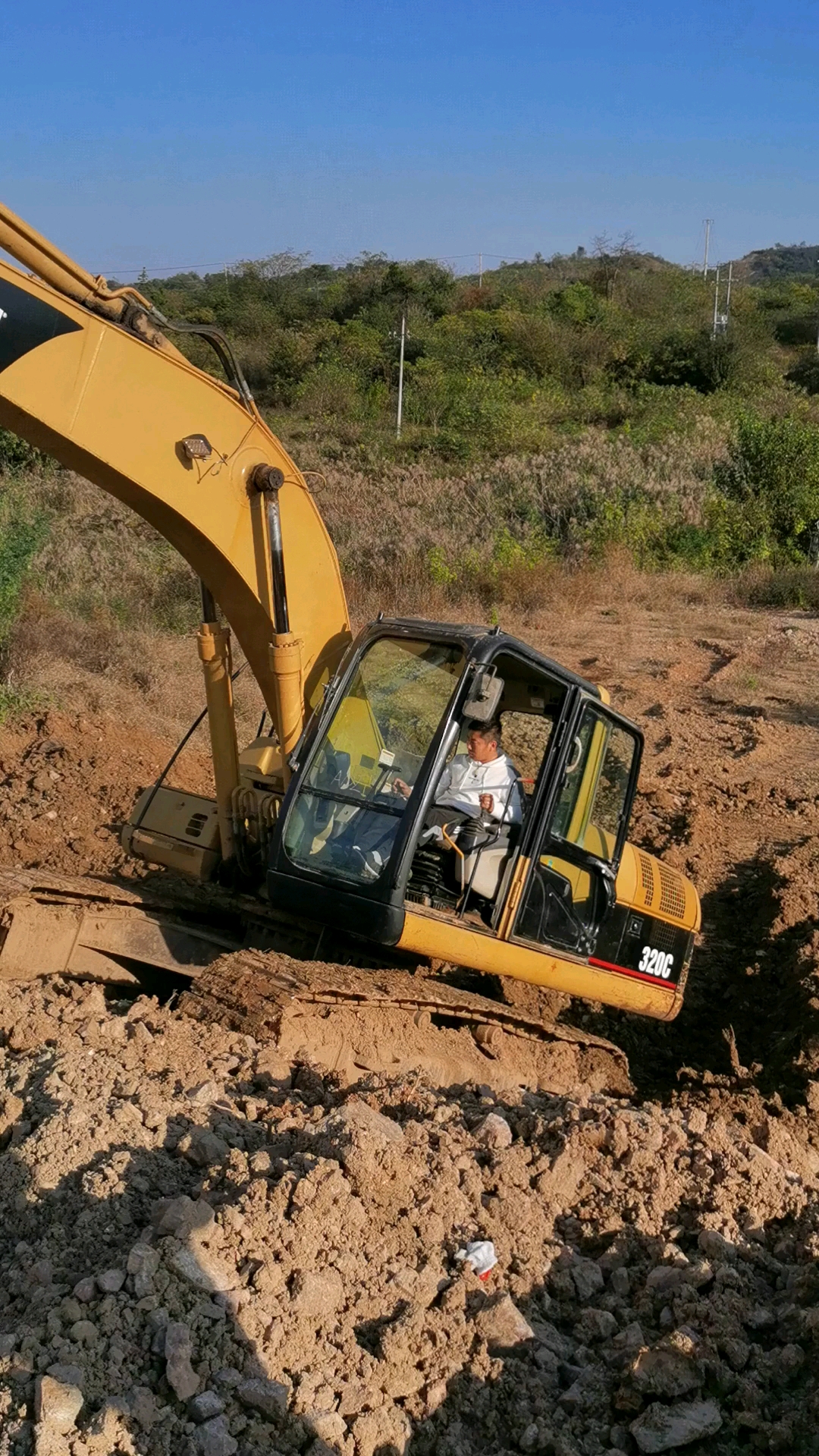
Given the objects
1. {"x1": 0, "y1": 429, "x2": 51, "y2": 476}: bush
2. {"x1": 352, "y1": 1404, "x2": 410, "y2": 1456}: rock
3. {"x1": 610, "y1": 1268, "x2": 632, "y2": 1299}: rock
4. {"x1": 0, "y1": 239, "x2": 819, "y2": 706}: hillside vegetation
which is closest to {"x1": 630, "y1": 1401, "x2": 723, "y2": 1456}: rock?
{"x1": 610, "y1": 1268, "x2": 632, "y2": 1299}: rock

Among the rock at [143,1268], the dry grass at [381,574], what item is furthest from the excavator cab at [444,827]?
the dry grass at [381,574]

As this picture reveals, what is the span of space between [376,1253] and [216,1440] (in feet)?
2.72

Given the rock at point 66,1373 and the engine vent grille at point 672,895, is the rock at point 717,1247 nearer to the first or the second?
the rock at point 66,1373

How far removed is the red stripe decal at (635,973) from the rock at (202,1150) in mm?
2231

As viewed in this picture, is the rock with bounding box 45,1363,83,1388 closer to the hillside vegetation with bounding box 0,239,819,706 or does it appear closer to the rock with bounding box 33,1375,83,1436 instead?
the rock with bounding box 33,1375,83,1436

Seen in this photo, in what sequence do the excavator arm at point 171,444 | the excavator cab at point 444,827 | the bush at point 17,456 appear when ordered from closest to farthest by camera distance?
the excavator arm at point 171,444 → the excavator cab at point 444,827 → the bush at point 17,456

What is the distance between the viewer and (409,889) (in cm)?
539

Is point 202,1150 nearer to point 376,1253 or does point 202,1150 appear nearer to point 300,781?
point 376,1253

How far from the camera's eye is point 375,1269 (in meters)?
3.69

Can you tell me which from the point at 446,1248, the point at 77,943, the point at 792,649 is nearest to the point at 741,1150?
the point at 446,1248

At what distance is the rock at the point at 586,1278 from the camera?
152 inches

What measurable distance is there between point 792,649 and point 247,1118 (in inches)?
439

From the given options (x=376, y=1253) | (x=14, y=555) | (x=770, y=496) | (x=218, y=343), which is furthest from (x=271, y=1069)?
(x=770, y=496)

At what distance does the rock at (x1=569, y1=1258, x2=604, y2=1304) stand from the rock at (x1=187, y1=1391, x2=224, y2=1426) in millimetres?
1251
